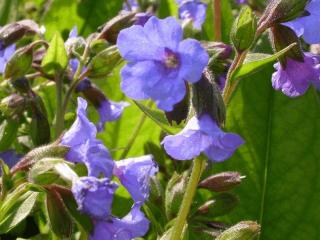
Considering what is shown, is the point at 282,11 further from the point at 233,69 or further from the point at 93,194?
the point at 93,194

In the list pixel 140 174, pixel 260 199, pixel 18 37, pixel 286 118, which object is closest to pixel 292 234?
pixel 260 199

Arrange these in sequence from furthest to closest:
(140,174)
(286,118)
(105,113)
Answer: (105,113) < (286,118) < (140,174)

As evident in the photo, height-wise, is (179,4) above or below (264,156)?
above

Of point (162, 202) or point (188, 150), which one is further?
point (162, 202)

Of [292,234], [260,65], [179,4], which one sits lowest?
[292,234]

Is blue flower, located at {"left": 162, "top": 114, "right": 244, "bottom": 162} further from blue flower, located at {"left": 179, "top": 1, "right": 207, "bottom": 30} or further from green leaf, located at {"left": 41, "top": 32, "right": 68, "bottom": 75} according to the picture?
blue flower, located at {"left": 179, "top": 1, "right": 207, "bottom": 30}

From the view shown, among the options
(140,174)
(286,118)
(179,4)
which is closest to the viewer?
(140,174)

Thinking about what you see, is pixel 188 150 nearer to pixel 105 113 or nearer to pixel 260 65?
pixel 260 65

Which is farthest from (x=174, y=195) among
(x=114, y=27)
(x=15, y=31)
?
(x=15, y=31)
